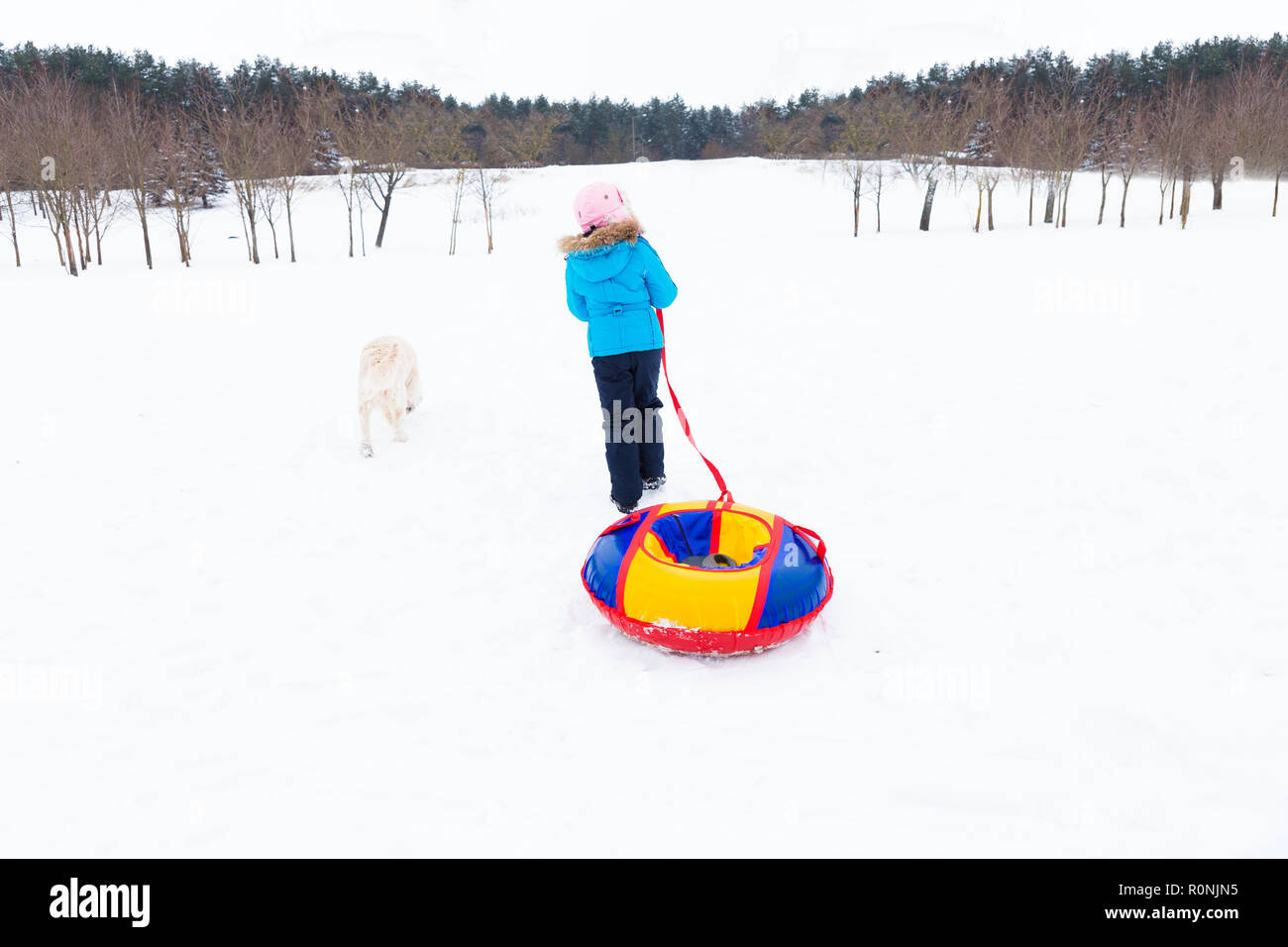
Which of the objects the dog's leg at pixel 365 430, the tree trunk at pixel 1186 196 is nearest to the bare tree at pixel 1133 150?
the tree trunk at pixel 1186 196

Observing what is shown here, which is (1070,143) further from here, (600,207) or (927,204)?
(600,207)

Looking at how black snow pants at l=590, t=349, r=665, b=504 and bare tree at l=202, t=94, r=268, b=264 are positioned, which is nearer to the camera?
black snow pants at l=590, t=349, r=665, b=504

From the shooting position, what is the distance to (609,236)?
4773 mm

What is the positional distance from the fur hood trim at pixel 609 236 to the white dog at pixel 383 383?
107 inches

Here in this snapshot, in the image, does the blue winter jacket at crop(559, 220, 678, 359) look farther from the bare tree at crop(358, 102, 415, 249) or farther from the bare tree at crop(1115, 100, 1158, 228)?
the bare tree at crop(1115, 100, 1158, 228)

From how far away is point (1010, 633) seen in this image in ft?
12.7

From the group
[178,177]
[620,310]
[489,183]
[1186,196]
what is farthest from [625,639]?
[489,183]

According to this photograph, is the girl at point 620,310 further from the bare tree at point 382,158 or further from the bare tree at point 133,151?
the bare tree at point 382,158

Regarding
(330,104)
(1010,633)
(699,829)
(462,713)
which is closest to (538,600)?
(462,713)

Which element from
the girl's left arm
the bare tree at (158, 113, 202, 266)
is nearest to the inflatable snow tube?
the girl's left arm

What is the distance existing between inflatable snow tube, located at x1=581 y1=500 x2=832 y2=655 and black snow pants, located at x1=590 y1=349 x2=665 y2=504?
1.27 m

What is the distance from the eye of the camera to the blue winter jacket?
4.82m

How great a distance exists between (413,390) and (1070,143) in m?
30.0

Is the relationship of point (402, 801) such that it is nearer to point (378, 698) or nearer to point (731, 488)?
point (378, 698)
